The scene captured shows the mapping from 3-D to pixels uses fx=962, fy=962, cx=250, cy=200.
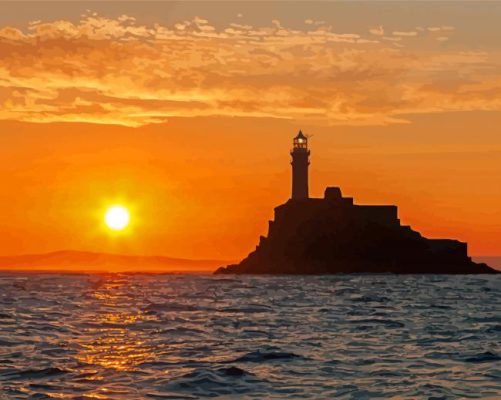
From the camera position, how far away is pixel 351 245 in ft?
635

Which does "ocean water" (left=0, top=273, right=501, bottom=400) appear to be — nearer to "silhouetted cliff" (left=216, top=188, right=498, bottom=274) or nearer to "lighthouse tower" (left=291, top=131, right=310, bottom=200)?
"lighthouse tower" (left=291, top=131, right=310, bottom=200)

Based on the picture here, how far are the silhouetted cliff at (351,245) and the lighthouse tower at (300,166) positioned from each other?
880cm

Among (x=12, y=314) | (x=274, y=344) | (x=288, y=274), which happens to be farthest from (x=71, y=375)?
(x=288, y=274)

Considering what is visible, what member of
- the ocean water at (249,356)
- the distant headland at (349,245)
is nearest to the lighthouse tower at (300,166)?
the distant headland at (349,245)

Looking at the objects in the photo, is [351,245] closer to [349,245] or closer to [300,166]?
[349,245]

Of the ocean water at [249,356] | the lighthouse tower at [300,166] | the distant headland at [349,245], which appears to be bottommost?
the ocean water at [249,356]

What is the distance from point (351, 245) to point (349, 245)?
0.52 metres

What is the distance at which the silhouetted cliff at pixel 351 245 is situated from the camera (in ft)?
618

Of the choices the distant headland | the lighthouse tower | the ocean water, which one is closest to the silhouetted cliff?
the distant headland

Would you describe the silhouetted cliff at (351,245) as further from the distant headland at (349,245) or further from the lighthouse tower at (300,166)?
the lighthouse tower at (300,166)

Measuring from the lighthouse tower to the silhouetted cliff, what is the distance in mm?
8796

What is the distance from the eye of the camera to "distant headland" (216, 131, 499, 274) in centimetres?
18825

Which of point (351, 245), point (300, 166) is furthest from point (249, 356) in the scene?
point (351, 245)

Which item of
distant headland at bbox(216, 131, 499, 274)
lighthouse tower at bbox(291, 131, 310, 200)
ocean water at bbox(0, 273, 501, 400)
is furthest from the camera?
distant headland at bbox(216, 131, 499, 274)
